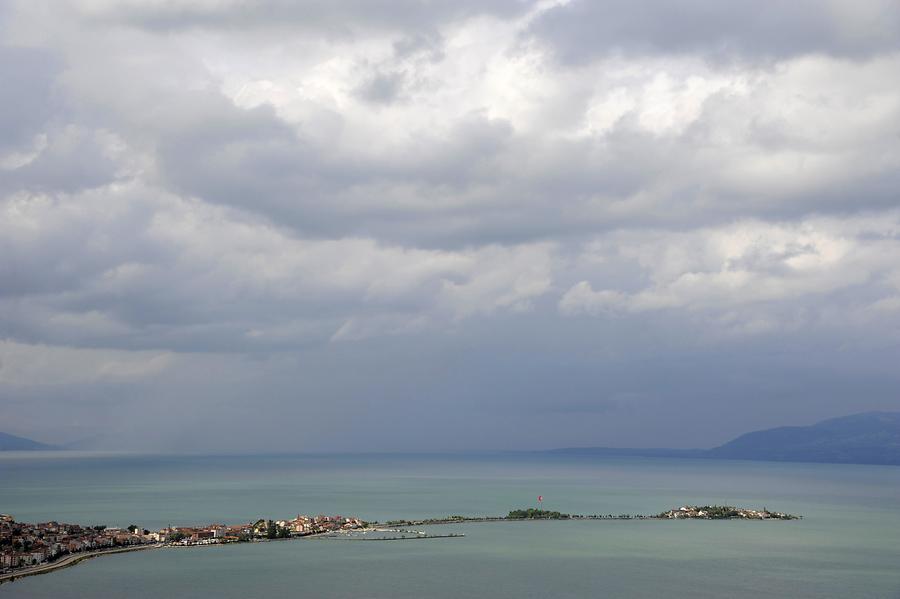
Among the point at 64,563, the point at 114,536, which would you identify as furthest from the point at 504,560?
the point at 114,536

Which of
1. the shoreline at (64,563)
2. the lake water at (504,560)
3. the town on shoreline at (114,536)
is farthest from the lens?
the town on shoreline at (114,536)

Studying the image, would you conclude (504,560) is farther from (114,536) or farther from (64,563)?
(114,536)

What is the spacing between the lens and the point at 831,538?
106688 millimetres

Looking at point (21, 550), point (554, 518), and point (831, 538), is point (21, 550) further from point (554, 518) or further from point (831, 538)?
point (831, 538)

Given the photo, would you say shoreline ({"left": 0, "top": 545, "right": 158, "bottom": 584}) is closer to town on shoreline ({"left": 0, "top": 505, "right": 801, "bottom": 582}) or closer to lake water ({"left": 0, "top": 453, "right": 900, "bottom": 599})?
town on shoreline ({"left": 0, "top": 505, "right": 801, "bottom": 582})

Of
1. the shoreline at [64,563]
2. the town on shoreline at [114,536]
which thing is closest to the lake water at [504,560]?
the shoreline at [64,563]

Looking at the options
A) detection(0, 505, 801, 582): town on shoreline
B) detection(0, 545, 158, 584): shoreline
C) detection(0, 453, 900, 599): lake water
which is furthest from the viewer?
detection(0, 505, 801, 582): town on shoreline

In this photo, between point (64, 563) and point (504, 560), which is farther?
point (504, 560)

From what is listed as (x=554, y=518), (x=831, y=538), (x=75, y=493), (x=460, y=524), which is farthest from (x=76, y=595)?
(x=75, y=493)

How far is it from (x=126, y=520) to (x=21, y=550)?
39.9 metres

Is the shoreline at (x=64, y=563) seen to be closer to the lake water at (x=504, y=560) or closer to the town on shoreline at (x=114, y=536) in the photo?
the town on shoreline at (x=114, y=536)

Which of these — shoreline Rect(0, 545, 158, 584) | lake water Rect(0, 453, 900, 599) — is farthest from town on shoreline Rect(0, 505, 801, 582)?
lake water Rect(0, 453, 900, 599)

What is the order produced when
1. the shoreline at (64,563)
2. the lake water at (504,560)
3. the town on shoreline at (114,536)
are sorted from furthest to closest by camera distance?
the town on shoreline at (114,536) < the shoreline at (64,563) < the lake water at (504,560)

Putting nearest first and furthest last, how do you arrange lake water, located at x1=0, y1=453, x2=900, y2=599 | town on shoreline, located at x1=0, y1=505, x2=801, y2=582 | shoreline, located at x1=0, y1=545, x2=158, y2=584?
lake water, located at x1=0, y1=453, x2=900, y2=599, shoreline, located at x1=0, y1=545, x2=158, y2=584, town on shoreline, located at x1=0, y1=505, x2=801, y2=582
